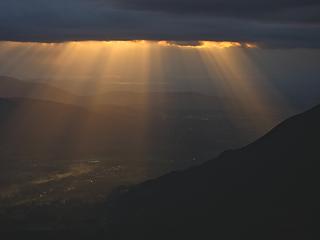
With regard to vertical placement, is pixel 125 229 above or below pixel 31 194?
Answer: below

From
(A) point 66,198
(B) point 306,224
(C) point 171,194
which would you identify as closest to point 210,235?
(B) point 306,224

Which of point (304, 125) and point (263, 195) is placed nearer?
point (263, 195)

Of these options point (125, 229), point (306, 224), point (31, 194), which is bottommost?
point (306, 224)

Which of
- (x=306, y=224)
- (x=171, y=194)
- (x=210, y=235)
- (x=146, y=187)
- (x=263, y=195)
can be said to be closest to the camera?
(x=306, y=224)

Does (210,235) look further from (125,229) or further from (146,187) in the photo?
(146,187)

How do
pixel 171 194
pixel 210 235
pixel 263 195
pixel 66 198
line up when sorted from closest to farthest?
pixel 210 235 < pixel 263 195 < pixel 171 194 < pixel 66 198

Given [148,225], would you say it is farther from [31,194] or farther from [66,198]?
[31,194]

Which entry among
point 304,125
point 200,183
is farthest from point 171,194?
point 304,125
